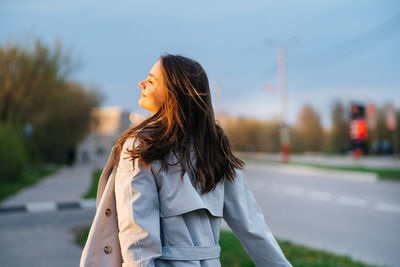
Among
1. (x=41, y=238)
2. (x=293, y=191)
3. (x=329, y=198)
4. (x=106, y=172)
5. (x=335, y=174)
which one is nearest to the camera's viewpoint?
(x=106, y=172)

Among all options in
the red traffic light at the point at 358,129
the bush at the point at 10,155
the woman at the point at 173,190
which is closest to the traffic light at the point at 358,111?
the red traffic light at the point at 358,129

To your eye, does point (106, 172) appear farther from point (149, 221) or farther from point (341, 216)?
point (341, 216)

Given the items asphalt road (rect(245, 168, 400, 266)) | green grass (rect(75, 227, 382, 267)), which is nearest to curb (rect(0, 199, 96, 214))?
asphalt road (rect(245, 168, 400, 266))

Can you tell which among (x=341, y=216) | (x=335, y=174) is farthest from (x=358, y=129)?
(x=341, y=216)

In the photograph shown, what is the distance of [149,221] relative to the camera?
5.59 ft

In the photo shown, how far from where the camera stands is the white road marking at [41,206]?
9984 millimetres

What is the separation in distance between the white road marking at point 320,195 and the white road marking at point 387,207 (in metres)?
1.40

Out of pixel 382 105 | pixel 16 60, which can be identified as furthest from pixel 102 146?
pixel 16 60

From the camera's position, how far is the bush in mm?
14953

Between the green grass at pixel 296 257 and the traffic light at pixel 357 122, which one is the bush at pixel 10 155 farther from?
the traffic light at pixel 357 122

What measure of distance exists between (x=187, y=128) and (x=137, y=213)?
43cm

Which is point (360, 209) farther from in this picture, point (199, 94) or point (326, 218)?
point (199, 94)

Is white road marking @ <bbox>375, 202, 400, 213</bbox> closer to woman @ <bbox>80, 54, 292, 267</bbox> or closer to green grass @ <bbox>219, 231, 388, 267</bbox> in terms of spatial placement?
green grass @ <bbox>219, 231, 388, 267</bbox>

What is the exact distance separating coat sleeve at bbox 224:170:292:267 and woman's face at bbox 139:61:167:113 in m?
0.48
